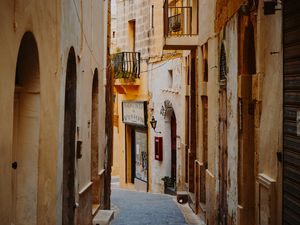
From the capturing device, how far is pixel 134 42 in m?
26.2

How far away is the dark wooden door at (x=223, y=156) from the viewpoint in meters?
10.5

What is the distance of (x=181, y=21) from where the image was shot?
18469mm

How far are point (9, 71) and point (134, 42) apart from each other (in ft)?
71.6

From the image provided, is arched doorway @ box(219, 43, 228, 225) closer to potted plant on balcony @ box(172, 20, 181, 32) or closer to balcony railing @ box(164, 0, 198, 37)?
balcony railing @ box(164, 0, 198, 37)

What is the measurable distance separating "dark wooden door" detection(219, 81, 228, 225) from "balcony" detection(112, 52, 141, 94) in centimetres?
1337

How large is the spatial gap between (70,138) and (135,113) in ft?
51.1

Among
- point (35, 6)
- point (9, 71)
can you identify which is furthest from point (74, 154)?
point (9, 71)

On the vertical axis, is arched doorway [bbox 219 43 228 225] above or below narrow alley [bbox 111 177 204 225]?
above

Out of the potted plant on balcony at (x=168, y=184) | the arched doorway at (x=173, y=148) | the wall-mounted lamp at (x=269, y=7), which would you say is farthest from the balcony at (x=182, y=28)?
the wall-mounted lamp at (x=269, y=7)

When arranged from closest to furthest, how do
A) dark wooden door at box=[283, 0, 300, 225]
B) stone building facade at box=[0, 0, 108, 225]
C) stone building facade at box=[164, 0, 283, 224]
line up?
stone building facade at box=[0, 0, 108, 225] → dark wooden door at box=[283, 0, 300, 225] → stone building facade at box=[164, 0, 283, 224]

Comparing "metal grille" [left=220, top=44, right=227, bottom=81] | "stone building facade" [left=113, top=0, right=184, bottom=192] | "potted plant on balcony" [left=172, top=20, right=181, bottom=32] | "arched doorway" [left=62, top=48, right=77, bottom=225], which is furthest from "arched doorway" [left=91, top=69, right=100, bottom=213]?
"potted plant on balcony" [left=172, top=20, right=181, bottom=32]

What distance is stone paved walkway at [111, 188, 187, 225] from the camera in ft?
44.4

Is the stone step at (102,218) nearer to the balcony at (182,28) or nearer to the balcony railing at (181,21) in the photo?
the balcony at (182,28)

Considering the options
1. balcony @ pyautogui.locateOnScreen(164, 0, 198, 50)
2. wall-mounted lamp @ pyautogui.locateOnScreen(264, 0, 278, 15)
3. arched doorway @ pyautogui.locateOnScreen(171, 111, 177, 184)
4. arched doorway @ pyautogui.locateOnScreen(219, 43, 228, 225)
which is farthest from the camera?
arched doorway @ pyautogui.locateOnScreen(171, 111, 177, 184)
